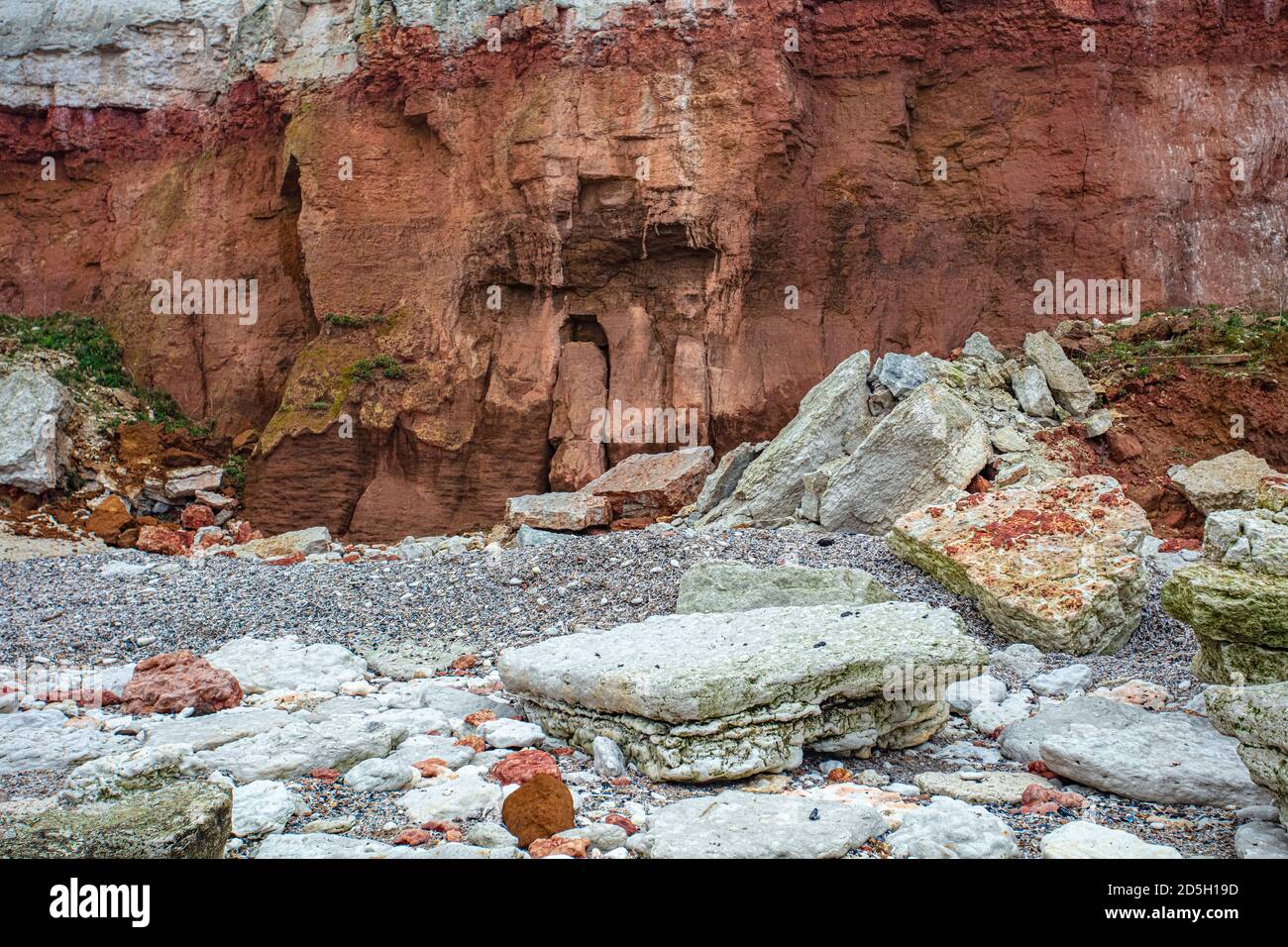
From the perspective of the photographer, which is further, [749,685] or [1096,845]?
[749,685]

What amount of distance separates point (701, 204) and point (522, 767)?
11.1 metres

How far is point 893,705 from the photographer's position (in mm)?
4855

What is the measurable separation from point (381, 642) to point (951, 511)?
14.6 ft

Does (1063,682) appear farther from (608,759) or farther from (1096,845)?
(608,759)

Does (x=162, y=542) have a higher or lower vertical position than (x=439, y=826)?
lower

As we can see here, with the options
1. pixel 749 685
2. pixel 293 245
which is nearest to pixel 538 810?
pixel 749 685

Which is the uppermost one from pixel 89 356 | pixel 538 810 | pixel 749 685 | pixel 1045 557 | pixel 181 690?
pixel 89 356

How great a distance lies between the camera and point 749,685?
4453 millimetres

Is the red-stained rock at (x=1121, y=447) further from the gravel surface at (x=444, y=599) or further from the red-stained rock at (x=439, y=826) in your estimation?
the red-stained rock at (x=439, y=826)

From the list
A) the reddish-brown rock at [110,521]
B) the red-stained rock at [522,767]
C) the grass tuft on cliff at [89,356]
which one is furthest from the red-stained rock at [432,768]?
the grass tuft on cliff at [89,356]

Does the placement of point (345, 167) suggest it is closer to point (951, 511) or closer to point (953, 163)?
point (953, 163)

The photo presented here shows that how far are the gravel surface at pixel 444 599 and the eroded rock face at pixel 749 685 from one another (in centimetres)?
73

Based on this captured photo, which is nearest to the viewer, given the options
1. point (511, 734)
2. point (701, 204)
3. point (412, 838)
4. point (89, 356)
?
point (412, 838)

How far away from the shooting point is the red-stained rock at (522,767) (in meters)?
4.38
